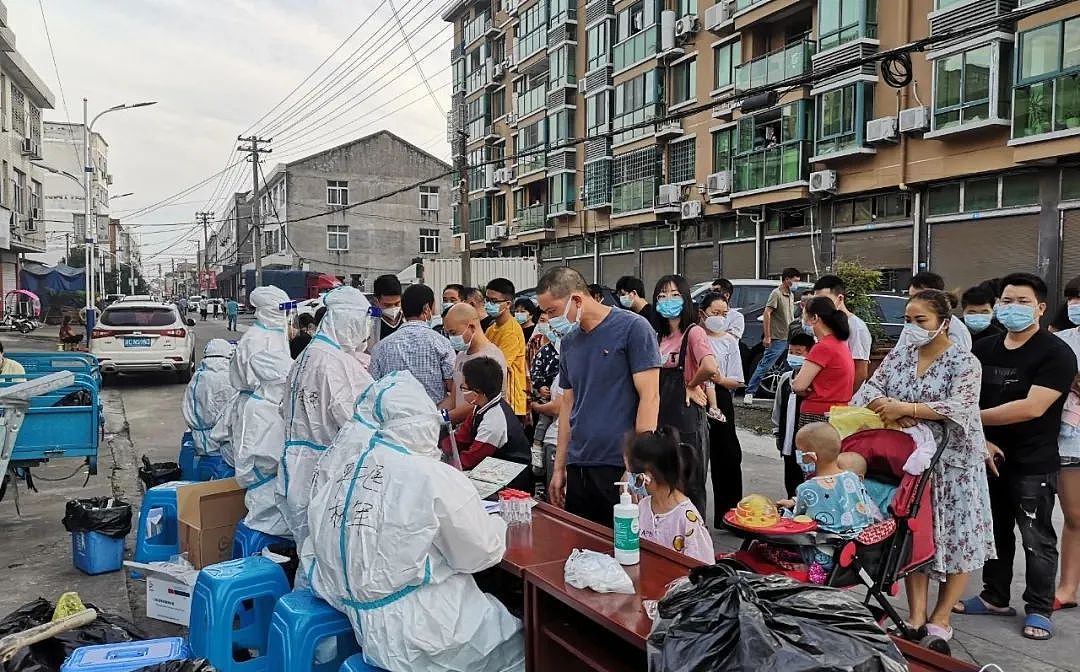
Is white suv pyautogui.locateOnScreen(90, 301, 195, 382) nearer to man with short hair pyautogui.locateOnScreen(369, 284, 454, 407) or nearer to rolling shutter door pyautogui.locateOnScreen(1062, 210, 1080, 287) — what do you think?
man with short hair pyautogui.locateOnScreen(369, 284, 454, 407)

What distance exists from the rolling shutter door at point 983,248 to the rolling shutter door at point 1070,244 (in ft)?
1.59

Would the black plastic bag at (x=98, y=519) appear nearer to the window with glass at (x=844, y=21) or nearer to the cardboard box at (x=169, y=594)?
the cardboard box at (x=169, y=594)

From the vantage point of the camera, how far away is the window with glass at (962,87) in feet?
52.2

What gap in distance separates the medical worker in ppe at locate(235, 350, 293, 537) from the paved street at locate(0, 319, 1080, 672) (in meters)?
0.75

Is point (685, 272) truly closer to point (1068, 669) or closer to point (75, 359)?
point (75, 359)

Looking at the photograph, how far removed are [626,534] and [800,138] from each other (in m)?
19.3

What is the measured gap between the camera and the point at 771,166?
21.1 meters

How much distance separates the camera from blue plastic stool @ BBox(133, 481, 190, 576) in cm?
520

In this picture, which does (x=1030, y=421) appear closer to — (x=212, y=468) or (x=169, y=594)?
(x=169, y=594)

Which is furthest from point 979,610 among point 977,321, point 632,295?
point 632,295

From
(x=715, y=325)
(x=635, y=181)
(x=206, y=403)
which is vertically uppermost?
(x=635, y=181)

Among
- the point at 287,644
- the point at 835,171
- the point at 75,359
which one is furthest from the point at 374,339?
the point at 835,171

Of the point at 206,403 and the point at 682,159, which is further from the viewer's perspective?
the point at 682,159

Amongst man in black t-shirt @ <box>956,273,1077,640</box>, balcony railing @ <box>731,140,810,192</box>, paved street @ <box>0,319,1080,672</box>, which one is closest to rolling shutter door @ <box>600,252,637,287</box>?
balcony railing @ <box>731,140,810,192</box>
